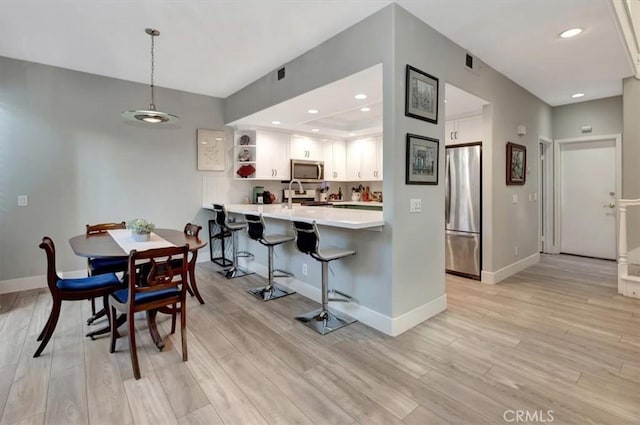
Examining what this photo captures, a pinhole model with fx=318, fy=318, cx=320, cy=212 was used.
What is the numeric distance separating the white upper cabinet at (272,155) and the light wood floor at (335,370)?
106 inches

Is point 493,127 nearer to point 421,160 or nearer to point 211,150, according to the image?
point 421,160

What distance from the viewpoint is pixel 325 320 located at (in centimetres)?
294

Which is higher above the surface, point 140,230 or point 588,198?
point 588,198

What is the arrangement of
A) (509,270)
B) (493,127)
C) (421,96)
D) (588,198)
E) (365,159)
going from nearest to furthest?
(421,96), (493,127), (509,270), (588,198), (365,159)

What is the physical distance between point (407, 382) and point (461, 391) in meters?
0.32

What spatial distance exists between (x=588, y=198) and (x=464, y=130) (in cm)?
318

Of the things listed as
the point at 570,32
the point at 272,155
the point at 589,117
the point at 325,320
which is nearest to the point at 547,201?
the point at 589,117

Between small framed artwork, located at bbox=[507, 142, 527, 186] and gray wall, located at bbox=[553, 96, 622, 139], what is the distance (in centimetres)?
172

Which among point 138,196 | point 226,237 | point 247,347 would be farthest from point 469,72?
point 138,196

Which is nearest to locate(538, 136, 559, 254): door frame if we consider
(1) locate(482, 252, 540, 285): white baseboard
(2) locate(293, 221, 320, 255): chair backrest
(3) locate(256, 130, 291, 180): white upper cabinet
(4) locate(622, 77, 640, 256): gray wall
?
(1) locate(482, 252, 540, 285): white baseboard

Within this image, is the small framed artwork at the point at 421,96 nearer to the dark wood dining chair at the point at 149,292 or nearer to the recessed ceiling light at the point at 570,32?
the recessed ceiling light at the point at 570,32

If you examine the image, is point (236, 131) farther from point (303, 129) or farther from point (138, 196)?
point (138, 196)

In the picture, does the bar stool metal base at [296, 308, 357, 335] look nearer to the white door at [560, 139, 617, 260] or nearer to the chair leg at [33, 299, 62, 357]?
the chair leg at [33, 299, 62, 357]

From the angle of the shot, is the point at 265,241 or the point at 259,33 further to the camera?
the point at 265,241
